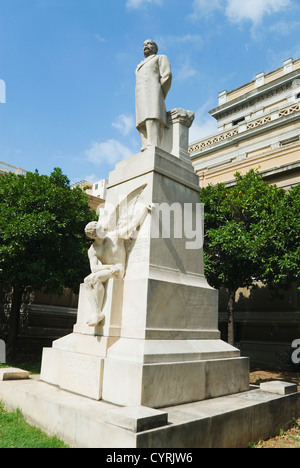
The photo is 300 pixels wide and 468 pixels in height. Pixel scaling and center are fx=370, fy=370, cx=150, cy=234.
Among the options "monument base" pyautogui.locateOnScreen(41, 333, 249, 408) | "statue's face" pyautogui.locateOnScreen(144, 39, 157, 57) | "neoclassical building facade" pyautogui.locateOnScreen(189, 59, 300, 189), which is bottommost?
"monument base" pyautogui.locateOnScreen(41, 333, 249, 408)

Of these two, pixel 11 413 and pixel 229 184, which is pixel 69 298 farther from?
pixel 11 413

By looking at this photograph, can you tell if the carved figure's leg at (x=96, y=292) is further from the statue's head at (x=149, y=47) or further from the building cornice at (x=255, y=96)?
the building cornice at (x=255, y=96)

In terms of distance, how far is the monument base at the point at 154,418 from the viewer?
12.8 ft

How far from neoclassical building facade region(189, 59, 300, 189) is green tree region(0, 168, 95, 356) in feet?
32.1

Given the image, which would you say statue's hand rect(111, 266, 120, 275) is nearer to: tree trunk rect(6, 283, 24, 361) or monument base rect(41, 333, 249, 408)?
monument base rect(41, 333, 249, 408)

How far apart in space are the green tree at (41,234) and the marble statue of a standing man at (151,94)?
22.6ft

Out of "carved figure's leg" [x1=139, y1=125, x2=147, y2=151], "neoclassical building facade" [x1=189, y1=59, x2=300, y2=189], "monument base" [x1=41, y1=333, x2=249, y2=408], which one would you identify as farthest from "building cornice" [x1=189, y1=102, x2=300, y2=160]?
"monument base" [x1=41, y1=333, x2=249, y2=408]

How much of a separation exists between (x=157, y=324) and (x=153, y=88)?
15.1 feet

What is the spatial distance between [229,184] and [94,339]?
16.4 meters

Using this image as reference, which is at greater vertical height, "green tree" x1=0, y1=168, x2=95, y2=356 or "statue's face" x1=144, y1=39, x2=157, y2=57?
"statue's face" x1=144, y1=39, x2=157, y2=57

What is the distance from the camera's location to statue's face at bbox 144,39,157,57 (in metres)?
7.72

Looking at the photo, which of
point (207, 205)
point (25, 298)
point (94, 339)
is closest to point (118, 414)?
point (94, 339)

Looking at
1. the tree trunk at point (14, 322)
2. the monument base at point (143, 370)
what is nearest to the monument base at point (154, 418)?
the monument base at point (143, 370)
